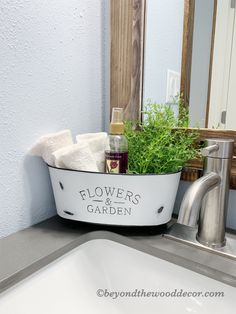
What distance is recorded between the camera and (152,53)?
0.72m

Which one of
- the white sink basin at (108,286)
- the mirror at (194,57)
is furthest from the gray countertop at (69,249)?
the mirror at (194,57)

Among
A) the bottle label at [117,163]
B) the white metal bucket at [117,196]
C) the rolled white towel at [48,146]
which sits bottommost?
the white metal bucket at [117,196]

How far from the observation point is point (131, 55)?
703 mm

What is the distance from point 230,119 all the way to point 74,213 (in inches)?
15.4

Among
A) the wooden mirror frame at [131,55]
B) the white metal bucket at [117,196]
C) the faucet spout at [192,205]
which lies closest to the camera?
the faucet spout at [192,205]

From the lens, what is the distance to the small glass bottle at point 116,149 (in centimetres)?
57

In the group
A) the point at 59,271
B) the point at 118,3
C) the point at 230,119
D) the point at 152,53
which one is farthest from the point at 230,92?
the point at 59,271

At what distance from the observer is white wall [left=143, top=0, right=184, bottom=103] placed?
675 millimetres

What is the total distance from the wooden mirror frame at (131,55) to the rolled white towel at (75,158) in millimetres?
217

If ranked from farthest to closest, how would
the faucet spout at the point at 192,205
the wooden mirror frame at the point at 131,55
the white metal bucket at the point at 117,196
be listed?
the wooden mirror frame at the point at 131,55, the white metal bucket at the point at 117,196, the faucet spout at the point at 192,205

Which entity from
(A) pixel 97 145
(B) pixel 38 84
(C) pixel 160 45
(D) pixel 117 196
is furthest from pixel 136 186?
(C) pixel 160 45

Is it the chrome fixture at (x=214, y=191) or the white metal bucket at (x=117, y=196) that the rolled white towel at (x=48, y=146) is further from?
the chrome fixture at (x=214, y=191)

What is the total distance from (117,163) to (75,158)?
0.09 metres

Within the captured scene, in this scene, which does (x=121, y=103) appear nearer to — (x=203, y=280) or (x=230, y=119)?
(x=230, y=119)
